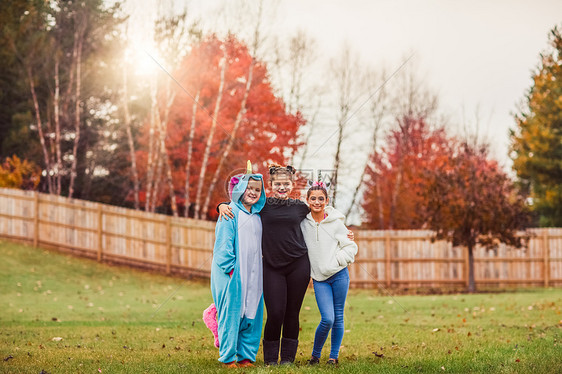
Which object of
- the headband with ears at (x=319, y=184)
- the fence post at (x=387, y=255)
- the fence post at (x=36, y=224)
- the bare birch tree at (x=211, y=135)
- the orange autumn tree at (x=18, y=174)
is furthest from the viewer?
the orange autumn tree at (x=18, y=174)

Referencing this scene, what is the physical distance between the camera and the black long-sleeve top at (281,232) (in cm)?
652

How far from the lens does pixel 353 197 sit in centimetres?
2673

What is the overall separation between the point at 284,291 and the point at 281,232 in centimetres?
55

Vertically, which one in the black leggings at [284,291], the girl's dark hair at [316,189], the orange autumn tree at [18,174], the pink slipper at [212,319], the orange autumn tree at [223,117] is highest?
the orange autumn tree at [223,117]

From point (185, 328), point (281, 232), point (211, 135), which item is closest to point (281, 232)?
point (281, 232)

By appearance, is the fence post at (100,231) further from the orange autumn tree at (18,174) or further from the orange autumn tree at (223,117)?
the orange autumn tree at (18,174)

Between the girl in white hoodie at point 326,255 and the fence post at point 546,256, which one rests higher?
the girl in white hoodie at point 326,255

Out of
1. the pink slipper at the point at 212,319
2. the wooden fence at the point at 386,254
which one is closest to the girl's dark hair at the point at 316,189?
the pink slipper at the point at 212,319

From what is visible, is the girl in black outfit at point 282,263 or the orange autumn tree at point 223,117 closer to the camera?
the girl in black outfit at point 282,263

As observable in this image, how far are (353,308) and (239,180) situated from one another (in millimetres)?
9368

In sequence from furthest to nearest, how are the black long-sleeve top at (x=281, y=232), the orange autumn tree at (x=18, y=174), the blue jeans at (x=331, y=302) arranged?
the orange autumn tree at (x=18, y=174), the blue jeans at (x=331, y=302), the black long-sleeve top at (x=281, y=232)

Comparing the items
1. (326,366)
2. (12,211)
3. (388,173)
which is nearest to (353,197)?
(388,173)

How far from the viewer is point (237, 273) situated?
6551 mm

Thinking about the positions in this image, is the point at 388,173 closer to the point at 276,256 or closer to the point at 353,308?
the point at 353,308
